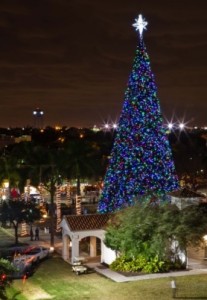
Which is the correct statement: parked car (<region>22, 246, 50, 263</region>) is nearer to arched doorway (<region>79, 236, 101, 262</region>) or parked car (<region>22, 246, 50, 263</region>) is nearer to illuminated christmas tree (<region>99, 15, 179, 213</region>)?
arched doorway (<region>79, 236, 101, 262</region>)

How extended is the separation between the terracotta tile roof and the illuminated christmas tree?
18.9 ft

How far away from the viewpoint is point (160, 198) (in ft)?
123

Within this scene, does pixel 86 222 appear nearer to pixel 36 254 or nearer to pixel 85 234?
pixel 85 234

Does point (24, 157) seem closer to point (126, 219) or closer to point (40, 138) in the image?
point (126, 219)

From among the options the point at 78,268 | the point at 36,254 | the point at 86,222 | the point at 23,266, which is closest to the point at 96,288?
the point at 78,268

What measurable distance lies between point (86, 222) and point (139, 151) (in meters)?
8.72

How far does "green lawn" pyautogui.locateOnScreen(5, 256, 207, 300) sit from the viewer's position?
28.6 metres

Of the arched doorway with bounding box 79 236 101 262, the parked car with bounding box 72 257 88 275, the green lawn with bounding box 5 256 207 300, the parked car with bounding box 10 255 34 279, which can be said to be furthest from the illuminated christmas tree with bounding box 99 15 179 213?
the green lawn with bounding box 5 256 207 300

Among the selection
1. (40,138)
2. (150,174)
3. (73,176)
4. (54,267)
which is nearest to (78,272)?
(54,267)

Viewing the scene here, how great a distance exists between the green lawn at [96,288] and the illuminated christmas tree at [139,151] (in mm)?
10781

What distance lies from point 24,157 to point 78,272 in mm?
17862

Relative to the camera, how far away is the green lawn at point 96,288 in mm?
28562

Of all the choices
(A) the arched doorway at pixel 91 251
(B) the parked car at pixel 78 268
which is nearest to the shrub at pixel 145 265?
(B) the parked car at pixel 78 268

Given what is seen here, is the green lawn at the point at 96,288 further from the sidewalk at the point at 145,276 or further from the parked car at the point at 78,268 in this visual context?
the sidewalk at the point at 145,276
